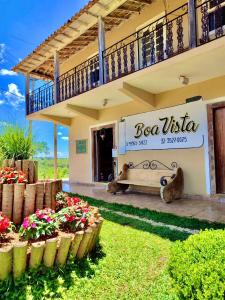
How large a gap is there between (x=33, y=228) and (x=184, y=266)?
169 cm

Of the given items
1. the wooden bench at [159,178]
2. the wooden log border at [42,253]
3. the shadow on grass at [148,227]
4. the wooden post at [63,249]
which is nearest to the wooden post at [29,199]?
the wooden log border at [42,253]

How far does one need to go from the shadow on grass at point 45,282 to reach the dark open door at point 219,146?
4.87 m

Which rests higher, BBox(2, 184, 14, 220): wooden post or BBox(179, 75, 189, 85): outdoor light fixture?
BBox(179, 75, 189, 85): outdoor light fixture

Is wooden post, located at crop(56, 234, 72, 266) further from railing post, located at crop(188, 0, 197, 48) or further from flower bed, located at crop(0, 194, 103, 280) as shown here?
railing post, located at crop(188, 0, 197, 48)

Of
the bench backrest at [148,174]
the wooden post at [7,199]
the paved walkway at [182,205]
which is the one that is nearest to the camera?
the wooden post at [7,199]

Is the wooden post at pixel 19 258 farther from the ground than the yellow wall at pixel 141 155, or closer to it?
closer to it

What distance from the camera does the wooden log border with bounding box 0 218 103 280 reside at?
249cm

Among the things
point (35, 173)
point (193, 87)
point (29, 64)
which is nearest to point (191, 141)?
point (193, 87)

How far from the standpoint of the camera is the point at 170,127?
307 inches

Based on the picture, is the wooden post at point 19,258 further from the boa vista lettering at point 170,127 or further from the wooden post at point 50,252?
the boa vista lettering at point 170,127

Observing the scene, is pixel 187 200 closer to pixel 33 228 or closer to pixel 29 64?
pixel 33 228

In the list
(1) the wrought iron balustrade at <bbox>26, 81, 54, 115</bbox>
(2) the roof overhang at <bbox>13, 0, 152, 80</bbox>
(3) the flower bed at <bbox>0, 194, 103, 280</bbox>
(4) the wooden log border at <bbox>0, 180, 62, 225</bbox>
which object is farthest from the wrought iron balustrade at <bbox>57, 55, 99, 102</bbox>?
(3) the flower bed at <bbox>0, 194, 103, 280</bbox>

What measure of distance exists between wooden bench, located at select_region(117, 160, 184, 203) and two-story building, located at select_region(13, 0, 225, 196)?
191 millimetres

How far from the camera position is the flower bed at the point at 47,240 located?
8.29ft
